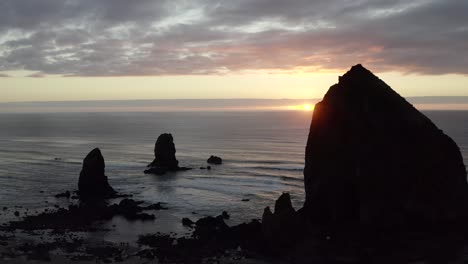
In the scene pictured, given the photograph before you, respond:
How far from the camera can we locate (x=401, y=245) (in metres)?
42.7

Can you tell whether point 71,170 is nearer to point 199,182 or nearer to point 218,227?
point 199,182

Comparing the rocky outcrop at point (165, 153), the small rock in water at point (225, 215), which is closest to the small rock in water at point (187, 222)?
the small rock in water at point (225, 215)

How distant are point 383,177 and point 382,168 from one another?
0.90 m

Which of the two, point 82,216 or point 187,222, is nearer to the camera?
point 187,222

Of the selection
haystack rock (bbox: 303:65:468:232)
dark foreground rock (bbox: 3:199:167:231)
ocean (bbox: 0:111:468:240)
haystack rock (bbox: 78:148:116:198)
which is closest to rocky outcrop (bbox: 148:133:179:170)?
ocean (bbox: 0:111:468:240)

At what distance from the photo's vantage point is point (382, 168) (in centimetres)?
4734

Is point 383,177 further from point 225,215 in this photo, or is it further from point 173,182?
point 173,182

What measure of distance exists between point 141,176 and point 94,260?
58.4 metres

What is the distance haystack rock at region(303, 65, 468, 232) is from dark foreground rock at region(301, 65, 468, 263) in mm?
94

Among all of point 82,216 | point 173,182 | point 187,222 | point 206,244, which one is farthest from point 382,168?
point 173,182

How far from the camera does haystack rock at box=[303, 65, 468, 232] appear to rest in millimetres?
46688

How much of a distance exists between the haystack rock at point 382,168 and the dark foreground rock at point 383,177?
9cm

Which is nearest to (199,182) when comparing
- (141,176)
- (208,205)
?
(141,176)

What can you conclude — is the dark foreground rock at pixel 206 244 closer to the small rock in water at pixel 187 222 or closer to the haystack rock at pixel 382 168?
the small rock in water at pixel 187 222
